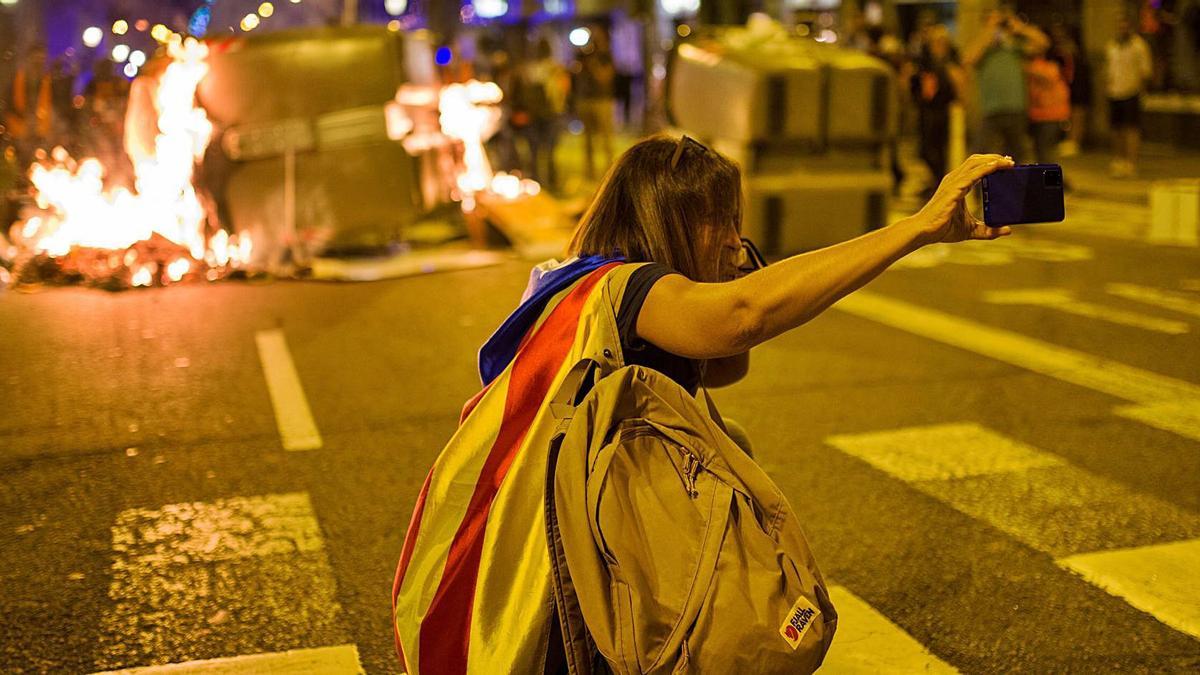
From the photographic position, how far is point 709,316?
8.27 ft

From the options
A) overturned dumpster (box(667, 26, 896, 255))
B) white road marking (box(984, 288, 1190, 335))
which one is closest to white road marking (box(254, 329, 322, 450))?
overturned dumpster (box(667, 26, 896, 255))

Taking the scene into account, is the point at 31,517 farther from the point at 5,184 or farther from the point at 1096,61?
the point at 1096,61

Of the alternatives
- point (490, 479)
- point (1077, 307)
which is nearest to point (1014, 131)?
point (1077, 307)

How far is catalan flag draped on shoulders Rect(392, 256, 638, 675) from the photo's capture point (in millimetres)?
2494

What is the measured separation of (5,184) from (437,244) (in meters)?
3.78

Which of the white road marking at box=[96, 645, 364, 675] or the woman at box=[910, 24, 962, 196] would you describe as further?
the woman at box=[910, 24, 962, 196]

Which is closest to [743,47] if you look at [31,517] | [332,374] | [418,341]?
[418,341]

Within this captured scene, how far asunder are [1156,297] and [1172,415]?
11.1ft

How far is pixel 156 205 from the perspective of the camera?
456 inches

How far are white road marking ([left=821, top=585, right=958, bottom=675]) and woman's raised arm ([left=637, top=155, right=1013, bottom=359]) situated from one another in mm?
1604

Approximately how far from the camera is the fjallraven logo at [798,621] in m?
2.31

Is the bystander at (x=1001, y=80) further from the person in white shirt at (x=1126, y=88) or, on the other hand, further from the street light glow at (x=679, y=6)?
the street light glow at (x=679, y=6)

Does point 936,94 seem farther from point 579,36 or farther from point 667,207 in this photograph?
point 579,36

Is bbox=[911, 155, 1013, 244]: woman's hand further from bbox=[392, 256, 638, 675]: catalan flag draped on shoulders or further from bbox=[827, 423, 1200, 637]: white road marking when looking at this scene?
bbox=[827, 423, 1200, 637]: white road marking
